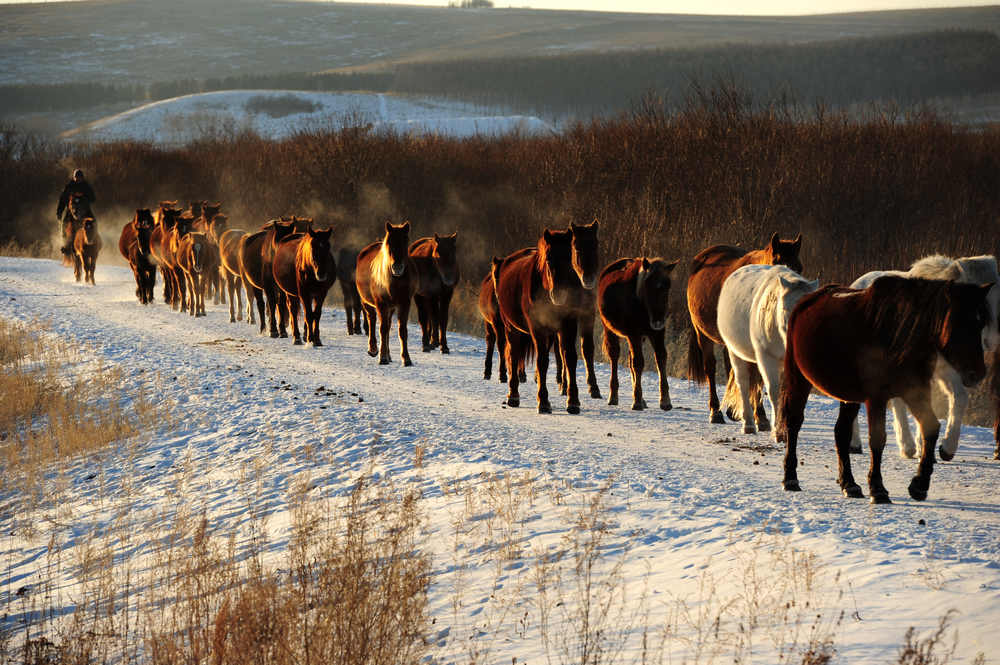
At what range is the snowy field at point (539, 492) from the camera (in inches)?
207

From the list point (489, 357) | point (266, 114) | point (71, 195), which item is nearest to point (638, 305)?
point (489, 357)

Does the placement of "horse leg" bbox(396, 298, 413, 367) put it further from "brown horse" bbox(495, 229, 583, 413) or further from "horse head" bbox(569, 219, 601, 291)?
"horse head" bbox(569, 219, 601, 291)

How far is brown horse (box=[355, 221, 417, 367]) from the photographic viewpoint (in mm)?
13789

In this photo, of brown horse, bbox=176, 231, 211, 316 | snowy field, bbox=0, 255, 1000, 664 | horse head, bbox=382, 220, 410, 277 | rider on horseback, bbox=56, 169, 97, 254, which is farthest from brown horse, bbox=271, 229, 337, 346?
rider on horseback, bbox=56, 169, 97, 254

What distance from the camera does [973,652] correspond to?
4512 mm

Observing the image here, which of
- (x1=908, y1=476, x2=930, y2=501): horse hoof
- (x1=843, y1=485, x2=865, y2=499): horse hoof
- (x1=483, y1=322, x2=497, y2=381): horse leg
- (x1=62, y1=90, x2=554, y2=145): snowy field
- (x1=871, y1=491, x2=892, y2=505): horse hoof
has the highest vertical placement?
(x1=62, y1=90, x2=554, y2=145): snowy field

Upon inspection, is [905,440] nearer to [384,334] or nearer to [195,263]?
[384,334]

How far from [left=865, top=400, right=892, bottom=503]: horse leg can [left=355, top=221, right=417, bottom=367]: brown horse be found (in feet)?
26.6

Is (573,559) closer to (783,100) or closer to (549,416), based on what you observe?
(549,416)

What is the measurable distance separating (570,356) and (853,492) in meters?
4.12

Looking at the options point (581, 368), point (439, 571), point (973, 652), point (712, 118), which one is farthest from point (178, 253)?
point (973, 652)

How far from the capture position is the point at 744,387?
940 cm

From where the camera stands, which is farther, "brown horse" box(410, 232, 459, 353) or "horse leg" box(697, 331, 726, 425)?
"brown horse" box(410, 232, 459, 353)

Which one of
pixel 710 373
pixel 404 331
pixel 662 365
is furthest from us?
pixel 404 331
